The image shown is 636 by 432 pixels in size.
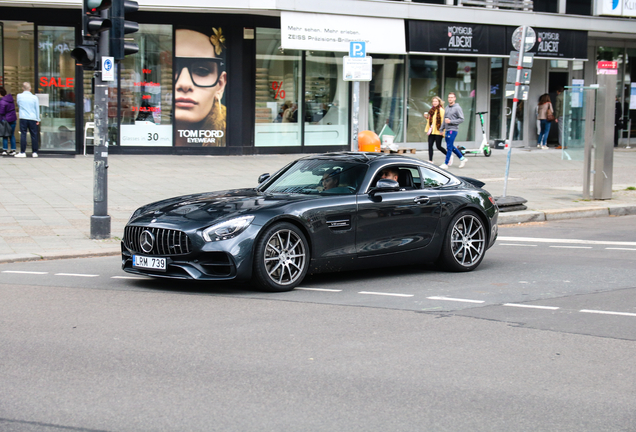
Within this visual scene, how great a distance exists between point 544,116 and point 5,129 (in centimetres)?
1767

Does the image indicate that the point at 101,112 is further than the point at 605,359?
Yes

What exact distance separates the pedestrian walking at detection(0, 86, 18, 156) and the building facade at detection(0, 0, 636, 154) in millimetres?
983

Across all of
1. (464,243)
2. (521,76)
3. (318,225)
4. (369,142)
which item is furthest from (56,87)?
(318,225)

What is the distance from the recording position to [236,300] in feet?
25.3

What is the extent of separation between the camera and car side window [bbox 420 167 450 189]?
31.2 ft

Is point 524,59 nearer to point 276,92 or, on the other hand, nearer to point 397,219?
point 397,219

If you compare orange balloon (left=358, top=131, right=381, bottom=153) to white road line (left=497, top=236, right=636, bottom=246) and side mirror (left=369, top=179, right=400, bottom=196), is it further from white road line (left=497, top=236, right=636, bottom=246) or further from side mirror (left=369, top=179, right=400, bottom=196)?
side mirror (left=369, top=179, right=400, bottom=196)

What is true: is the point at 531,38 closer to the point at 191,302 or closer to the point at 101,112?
the point at 101,112

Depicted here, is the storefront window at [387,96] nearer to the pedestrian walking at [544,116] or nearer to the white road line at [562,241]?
the pedestrian walking at [544,116]

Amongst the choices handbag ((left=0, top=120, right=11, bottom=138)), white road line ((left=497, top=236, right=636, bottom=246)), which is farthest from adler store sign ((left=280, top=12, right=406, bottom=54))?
white road line ((left=497, top=236, right=636, bottom=246))

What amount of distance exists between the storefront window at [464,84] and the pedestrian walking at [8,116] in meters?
13.8

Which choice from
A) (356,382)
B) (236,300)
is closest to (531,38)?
(236,300)

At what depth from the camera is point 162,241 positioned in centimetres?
794

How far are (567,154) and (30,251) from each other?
12037mm
